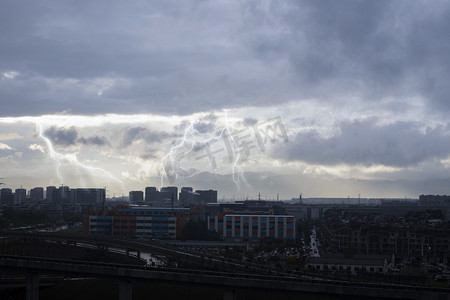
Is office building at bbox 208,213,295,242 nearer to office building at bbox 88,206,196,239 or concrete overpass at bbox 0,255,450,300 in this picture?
office building at bbox 88,206,196,239

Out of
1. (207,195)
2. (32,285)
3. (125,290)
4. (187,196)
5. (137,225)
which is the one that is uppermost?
(207,195)

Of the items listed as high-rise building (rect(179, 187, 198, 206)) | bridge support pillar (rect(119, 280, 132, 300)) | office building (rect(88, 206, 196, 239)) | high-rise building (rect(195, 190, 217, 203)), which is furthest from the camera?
high-rise building (rect(195, 190, 217, 203))

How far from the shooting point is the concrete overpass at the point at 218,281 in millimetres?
24328

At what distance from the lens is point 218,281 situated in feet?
87.5

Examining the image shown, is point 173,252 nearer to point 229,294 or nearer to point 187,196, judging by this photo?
point 229,294

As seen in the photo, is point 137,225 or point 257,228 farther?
point 137,225

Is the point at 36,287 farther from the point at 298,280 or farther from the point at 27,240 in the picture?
the point at 27,240

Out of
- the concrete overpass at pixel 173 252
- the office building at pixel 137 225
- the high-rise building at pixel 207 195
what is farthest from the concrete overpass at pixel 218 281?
the high-rise building at pixel 207 195

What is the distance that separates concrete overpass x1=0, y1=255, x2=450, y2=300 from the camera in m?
24.3

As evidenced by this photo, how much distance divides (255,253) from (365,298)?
3130cm

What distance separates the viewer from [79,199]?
198625mm

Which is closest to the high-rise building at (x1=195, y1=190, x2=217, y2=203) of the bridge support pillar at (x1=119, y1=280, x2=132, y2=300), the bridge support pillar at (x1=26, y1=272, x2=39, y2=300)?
the bridge support pillar at (x1=26, y1=272, x2=39, y2=300)

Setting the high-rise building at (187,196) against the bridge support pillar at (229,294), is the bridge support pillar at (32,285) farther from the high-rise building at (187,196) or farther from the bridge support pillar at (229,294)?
the high-rise building at (187,196)

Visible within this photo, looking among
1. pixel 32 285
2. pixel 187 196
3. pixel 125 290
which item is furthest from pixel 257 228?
pixel 187 196
